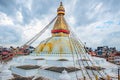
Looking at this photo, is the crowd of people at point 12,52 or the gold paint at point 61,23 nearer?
the crowd of people at point 12,52

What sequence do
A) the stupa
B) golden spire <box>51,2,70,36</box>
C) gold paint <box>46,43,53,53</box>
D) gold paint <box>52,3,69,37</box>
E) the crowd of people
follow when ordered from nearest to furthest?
the crowd of people → the stupa → gold paint <box>46,43,53,53</box> → golden spire <box>51,2,70,36</box> → gold paint <box>52,3,69,37</box>

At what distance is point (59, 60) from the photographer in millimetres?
19266

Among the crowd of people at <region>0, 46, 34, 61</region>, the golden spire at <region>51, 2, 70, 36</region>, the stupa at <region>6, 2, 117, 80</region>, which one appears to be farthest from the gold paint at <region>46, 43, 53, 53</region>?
the crowd of people at <region>0, 46, 34, 61</region>

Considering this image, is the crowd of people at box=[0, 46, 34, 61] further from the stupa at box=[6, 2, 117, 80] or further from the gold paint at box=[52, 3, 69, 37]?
the gold paint at box=[52, 3, 69, 37]

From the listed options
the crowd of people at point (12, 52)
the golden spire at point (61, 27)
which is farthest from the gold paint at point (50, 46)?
the crowd of people at point (12, 52)

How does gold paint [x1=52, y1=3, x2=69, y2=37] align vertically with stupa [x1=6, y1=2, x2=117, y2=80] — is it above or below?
above

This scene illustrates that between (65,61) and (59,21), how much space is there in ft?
31.2

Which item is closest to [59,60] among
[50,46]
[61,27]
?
[50,46]

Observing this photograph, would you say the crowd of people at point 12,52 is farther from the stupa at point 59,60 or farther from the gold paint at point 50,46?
the gold paint at point 50,46

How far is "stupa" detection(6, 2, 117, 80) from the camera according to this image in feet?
53.5

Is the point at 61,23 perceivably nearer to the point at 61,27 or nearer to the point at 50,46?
the point at 61,27

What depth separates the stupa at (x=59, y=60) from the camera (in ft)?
53.5

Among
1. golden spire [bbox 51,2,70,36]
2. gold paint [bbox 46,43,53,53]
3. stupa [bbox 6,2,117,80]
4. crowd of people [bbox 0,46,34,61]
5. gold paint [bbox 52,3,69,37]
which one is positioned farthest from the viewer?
gold paint [bbox 52,3,69,37]

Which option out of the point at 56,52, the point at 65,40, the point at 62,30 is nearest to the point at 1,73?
the point at 56,52
